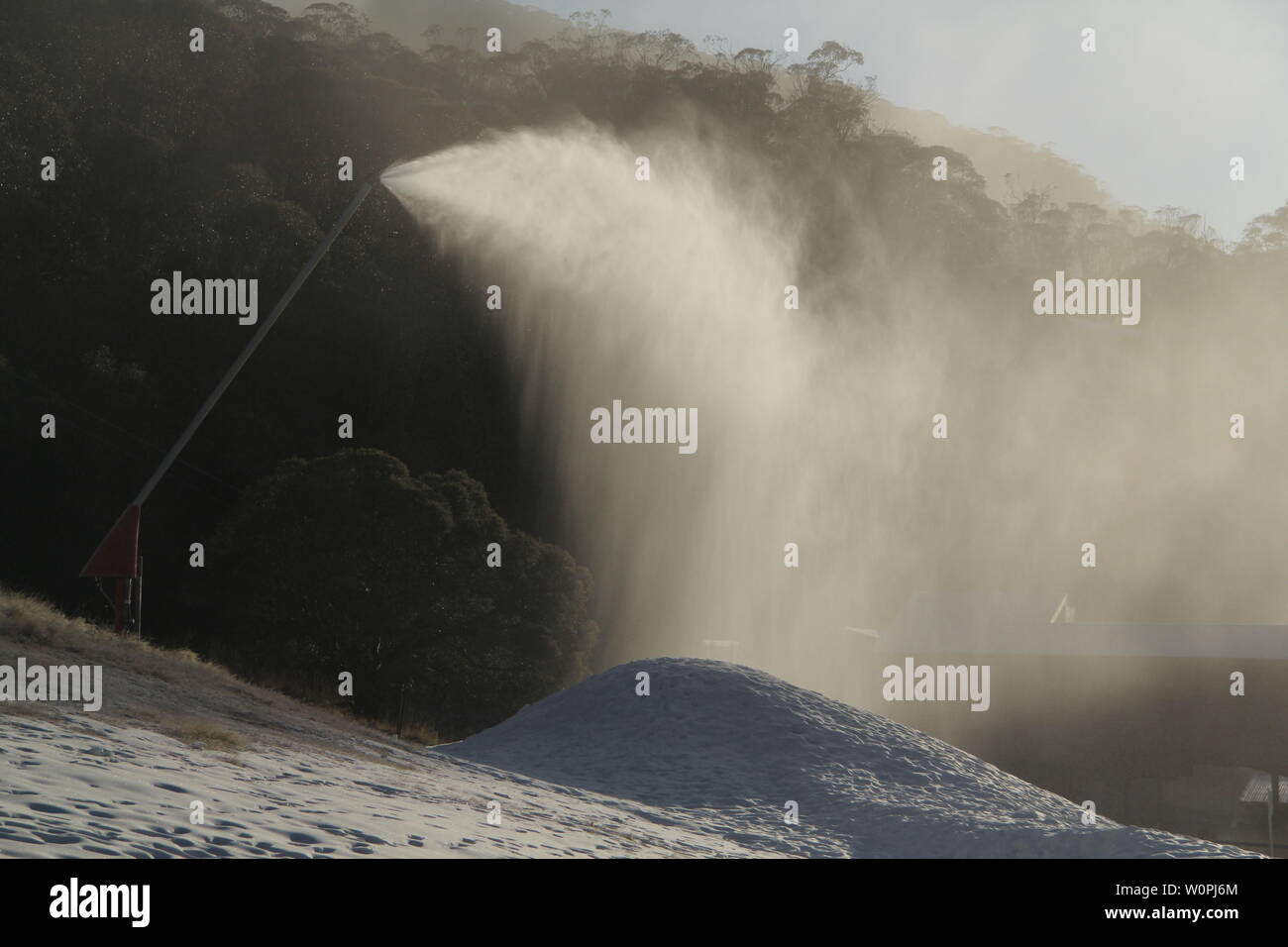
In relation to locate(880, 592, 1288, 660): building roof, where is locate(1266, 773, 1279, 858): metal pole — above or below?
below

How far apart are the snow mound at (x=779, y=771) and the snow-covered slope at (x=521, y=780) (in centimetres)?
4

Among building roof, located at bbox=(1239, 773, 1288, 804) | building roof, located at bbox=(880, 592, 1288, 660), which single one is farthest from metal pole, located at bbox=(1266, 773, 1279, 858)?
building roof, located at bbox=(880, 592, 1288, 660)

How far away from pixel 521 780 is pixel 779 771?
14.4 feet

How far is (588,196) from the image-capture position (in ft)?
104

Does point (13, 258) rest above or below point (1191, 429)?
above

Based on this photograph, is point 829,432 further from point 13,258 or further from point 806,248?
point 13,258

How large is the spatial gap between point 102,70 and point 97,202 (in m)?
8.43

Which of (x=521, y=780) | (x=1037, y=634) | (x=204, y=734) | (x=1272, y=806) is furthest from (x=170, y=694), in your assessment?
(x=1272, y=806)

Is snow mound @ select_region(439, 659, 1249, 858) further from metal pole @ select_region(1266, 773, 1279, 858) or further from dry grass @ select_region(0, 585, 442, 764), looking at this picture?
metal pole @ select_region(1266, 773, 1279, 858)

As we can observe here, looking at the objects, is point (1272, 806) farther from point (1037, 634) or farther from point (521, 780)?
point (521, 780)

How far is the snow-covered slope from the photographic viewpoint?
8.72m

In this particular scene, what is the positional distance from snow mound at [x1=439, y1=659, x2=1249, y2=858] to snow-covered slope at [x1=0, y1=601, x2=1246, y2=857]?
0.14 feet
